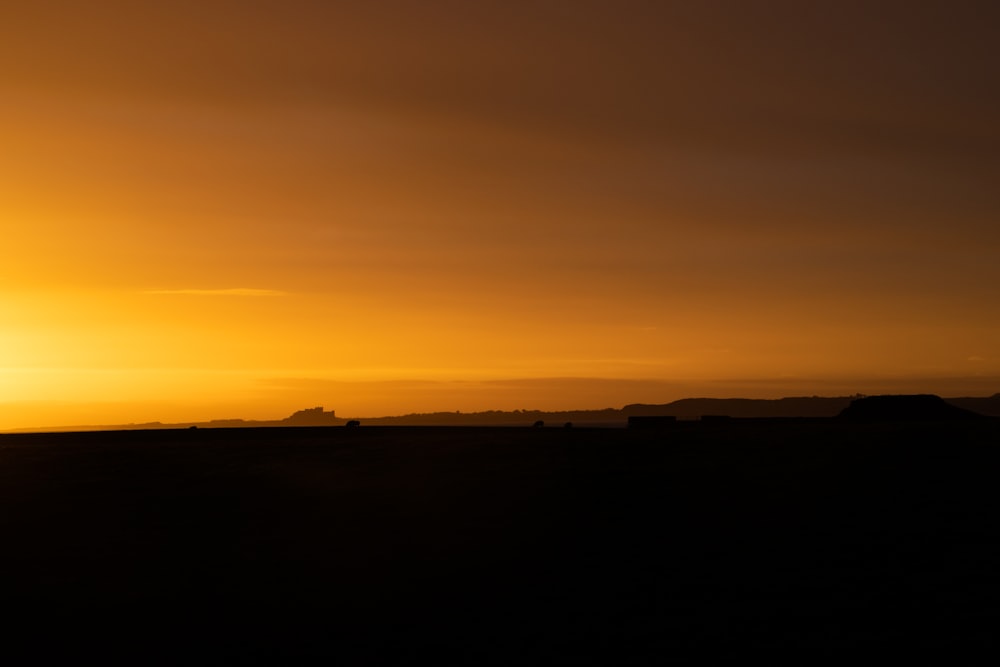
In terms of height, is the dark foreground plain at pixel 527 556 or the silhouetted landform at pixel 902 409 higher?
the silhouetted landform at pixel 902 409

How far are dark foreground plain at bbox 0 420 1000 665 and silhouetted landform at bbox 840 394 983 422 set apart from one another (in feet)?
68.8

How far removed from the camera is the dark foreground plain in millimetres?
16594

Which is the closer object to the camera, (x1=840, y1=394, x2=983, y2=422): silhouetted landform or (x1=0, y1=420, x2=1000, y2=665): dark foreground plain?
(x1=0, y1=420, x2=1000, y2=665): dark foreground plain

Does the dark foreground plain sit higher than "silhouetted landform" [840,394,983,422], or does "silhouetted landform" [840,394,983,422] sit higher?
"silhouetted landform" [840,394,983,422]

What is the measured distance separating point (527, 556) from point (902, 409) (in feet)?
146

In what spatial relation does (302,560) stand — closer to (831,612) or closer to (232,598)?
(232,598)

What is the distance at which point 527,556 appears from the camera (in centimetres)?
2212

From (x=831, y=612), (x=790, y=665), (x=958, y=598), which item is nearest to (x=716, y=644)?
(x=790, y=665)

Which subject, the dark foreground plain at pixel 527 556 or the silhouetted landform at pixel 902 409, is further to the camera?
the silhouetted landform at pixel 902 409

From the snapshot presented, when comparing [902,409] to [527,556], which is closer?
[527,556]

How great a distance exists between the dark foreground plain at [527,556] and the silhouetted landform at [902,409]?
A: 20966mm

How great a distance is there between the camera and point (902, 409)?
60.3 m

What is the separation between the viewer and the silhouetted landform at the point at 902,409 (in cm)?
5844

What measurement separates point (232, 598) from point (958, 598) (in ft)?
42.4
